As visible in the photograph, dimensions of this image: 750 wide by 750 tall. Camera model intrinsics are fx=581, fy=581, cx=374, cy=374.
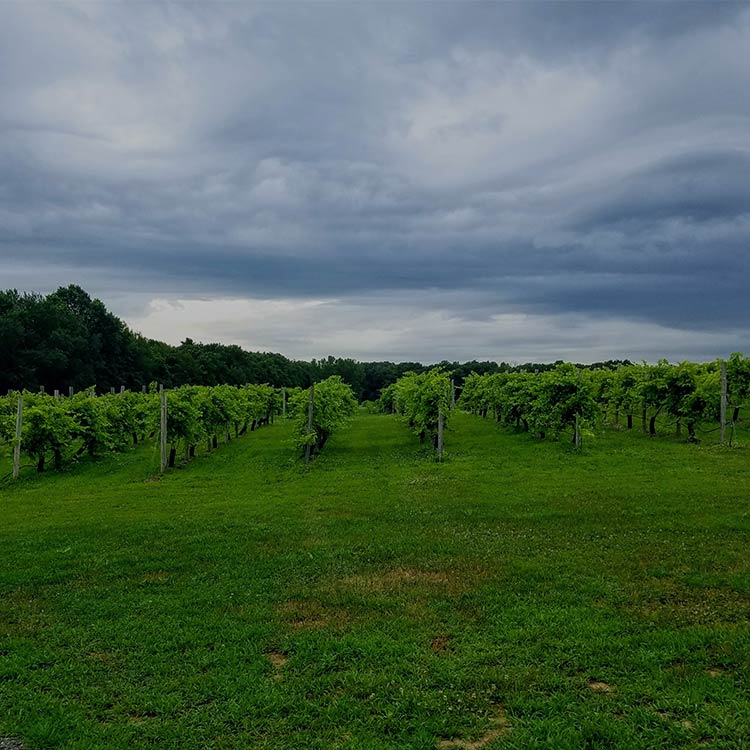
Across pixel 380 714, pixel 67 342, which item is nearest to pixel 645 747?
pixel 380 714

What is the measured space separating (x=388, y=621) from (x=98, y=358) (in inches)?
2645

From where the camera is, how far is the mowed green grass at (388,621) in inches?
168

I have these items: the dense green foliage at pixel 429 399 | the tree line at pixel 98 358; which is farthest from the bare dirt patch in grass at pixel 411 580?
the tree line at pixel 98 358

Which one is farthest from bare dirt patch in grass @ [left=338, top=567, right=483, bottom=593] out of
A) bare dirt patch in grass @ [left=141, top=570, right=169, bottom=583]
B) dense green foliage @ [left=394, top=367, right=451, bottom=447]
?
dense green foliage @ [left=394, top=367, right=451, bottom=447]

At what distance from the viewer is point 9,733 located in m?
4.28

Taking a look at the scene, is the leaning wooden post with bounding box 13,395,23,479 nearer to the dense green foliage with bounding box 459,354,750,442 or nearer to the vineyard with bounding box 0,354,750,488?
the vineyard with bounding box 0,354,750,488

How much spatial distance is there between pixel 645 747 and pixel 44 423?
19009 millimetres

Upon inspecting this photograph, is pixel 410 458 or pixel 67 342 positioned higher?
pixel 67 342

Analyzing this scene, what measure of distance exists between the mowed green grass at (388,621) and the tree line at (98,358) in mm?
27470

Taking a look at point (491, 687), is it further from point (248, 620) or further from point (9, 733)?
point (9, 733)

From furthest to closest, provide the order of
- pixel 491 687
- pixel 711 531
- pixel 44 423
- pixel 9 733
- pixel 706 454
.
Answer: pixel 44 423 → pixel 706 454 → pixel 711 531 → pixel 491 687 → pixel 9 733

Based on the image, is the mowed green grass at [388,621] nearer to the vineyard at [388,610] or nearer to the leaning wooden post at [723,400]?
the vineyard at [388,610]

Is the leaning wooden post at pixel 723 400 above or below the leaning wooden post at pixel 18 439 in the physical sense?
above

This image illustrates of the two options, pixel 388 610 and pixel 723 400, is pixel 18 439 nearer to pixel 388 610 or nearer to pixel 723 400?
pixel 388 610
